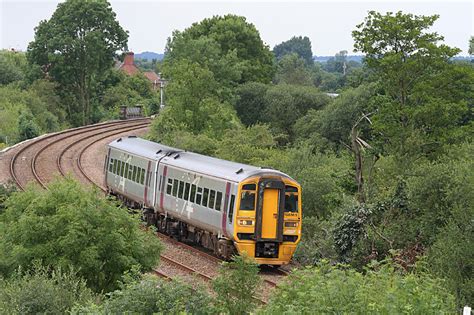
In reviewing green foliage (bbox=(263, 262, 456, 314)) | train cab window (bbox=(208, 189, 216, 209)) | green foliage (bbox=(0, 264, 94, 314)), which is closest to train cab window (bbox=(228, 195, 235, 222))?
train cab window (bbox=(208, 189, 216, 209))

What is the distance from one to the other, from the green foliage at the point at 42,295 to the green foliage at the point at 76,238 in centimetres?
175

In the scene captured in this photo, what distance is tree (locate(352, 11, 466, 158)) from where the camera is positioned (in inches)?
1373

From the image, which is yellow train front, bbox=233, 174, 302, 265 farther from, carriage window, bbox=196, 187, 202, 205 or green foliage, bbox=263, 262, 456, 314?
green foliage, bbox=263, 262, 456, 314

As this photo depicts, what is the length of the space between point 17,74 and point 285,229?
202 ft

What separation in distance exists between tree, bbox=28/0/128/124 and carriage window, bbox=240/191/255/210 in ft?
154

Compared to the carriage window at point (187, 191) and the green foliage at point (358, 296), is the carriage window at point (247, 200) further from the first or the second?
the green foliage at point (358, 296)

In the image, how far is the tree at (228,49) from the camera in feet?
198

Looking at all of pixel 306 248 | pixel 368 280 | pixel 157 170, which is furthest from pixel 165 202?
pixel 368 280

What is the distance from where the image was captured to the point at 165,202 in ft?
89.8

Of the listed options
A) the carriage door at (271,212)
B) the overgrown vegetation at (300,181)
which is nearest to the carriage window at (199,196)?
the carriage door at (271,212)

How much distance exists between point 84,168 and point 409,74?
1528 centimetres

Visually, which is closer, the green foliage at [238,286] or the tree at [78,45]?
the green foliage at [238,286]

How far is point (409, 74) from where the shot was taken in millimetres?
35750

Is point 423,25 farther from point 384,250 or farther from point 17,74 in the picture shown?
point 17,74
